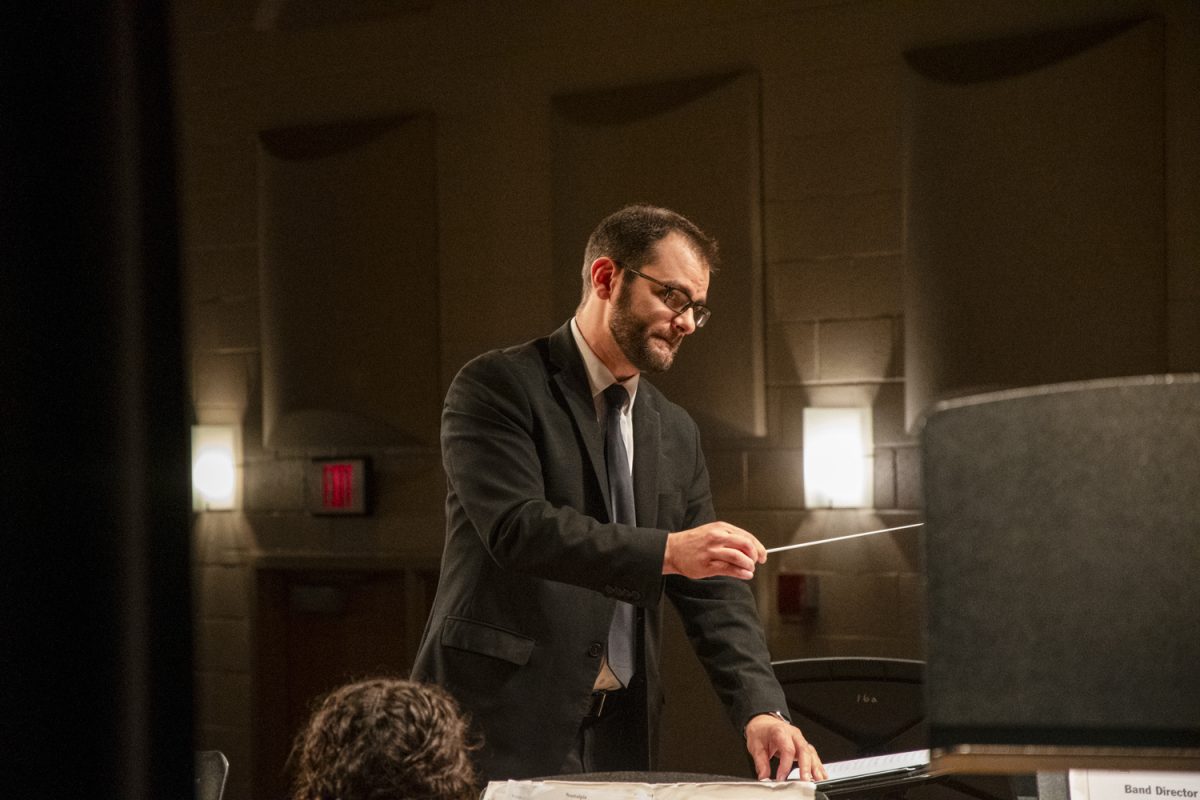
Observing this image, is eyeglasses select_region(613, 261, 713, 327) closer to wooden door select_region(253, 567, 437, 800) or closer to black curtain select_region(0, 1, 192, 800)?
black curtain select_region(0, 1, 192, 800)

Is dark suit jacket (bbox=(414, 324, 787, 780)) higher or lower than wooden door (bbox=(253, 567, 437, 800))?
higher

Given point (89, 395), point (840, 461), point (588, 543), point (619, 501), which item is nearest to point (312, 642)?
point (840, 461)

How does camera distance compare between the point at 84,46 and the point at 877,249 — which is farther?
the point at 877,249

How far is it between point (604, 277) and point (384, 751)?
1.05 m

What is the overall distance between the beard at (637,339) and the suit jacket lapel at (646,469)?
103 mm

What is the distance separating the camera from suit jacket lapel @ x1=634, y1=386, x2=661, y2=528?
196 cm

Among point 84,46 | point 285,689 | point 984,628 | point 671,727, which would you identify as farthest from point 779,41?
point 84,46

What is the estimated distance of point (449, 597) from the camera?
1883 millimetres

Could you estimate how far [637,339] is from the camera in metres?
1.95

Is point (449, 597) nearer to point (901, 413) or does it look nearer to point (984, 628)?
point (984, 628)

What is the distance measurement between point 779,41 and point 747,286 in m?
0.74

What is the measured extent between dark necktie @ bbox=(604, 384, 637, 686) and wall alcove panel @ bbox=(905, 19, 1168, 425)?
152 cm

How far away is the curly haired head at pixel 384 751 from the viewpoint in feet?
3.87

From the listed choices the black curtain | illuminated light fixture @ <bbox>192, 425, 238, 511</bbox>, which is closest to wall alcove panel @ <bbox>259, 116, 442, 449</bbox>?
illuminated light fixture @ <bbox>192, 425, 238, 511</bbox>
